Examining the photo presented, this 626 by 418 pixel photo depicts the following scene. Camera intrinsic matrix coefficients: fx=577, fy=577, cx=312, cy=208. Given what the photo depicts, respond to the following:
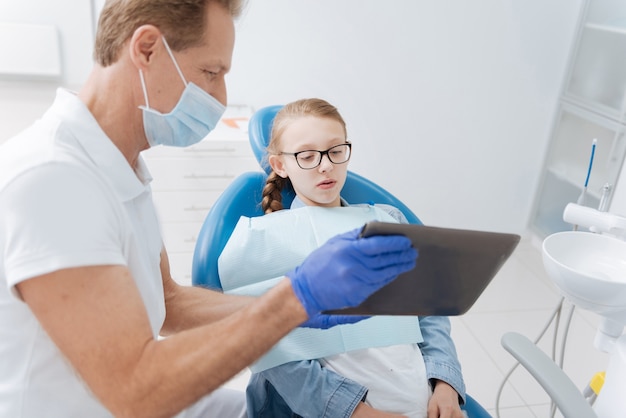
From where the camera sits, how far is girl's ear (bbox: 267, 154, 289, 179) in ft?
Result: 5.09

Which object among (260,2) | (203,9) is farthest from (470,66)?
(203,9)

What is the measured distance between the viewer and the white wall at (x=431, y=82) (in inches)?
111

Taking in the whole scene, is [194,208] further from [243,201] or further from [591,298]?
[591,298]

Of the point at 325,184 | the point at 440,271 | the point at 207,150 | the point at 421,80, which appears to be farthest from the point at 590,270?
the point at 421,80

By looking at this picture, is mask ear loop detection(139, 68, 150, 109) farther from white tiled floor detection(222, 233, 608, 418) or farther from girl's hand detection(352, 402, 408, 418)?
white tiled floor detection(222, 233, 608, 418)

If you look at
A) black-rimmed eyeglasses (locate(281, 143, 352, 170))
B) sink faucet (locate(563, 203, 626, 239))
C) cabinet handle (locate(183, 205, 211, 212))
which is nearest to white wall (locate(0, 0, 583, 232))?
cabinet handle (locate(183, 205, 211, 212))

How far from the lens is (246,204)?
1.54 m

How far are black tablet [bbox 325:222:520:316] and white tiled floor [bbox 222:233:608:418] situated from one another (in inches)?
49.2

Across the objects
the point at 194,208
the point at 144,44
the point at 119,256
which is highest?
the point at 144,44

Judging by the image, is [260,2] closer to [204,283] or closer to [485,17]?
[485,17]

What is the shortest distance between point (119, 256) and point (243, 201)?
0.72 metres

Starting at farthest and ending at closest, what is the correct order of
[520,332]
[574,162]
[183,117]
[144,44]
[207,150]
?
[574,162]
[520,332]
[207,150]
[183,117]
[144,44]

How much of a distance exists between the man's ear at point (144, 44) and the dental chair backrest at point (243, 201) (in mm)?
581

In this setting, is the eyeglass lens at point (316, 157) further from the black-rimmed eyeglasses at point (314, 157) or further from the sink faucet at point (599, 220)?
the sink faucet at point (599, 220)
